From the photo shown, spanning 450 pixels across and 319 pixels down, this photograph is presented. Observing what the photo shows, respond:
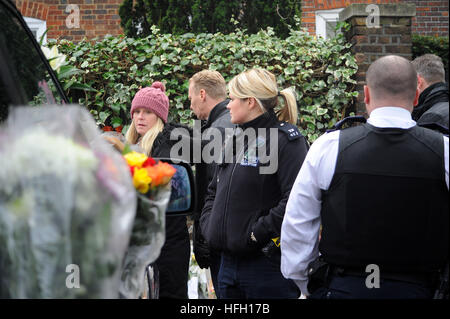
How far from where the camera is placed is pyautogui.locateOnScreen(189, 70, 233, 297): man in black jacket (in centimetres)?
402

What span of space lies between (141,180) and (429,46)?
9.46 meters

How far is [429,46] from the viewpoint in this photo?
32.6ft

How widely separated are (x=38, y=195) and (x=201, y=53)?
546 centimetres

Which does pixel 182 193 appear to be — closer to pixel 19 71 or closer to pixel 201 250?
pixel 19 71

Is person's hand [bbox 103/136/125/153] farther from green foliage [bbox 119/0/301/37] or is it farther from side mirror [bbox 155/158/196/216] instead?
green foliage [bbox 119/0/301/37]

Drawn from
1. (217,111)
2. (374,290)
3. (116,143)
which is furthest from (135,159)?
(217,111)

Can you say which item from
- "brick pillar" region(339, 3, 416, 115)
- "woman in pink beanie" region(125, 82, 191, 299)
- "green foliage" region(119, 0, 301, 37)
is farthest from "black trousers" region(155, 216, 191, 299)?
"green foliage" region(119, 0, 301, 37)

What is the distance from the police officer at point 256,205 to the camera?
3.20m

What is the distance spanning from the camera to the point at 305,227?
8.72 ft

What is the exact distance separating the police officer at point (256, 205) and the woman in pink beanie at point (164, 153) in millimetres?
582

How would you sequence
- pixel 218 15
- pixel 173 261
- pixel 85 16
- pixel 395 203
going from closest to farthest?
1. pixel 395 203
2. pixel 173 261
3. pixel 218 15
4. pixel 85 16

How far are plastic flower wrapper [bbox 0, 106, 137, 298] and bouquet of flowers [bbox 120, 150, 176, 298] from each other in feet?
1.01
